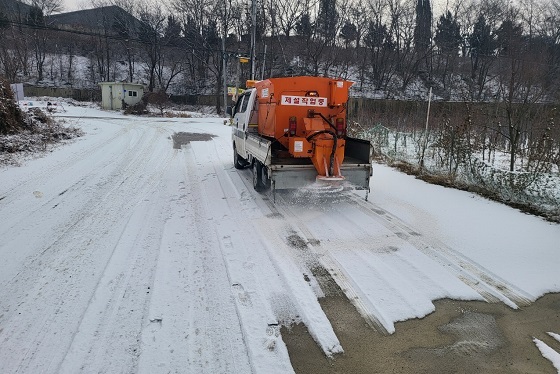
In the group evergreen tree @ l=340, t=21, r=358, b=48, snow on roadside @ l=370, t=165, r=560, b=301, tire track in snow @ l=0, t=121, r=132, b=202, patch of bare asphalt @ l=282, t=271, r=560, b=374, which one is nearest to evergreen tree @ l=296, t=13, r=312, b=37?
evergreen tree @ l=340, t=21, r=358, b=48

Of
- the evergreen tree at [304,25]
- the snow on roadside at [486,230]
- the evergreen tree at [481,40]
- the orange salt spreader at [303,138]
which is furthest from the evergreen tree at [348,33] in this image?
the snow on roadside at [486,230]

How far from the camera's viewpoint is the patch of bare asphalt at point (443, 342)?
119 inches

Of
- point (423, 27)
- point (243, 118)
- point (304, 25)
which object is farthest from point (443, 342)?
point (423, 27)

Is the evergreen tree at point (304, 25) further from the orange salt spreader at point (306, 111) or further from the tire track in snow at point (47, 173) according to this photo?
the orange salt spreader at point (306, 111)

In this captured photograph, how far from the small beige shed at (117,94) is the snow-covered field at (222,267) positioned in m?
38.6

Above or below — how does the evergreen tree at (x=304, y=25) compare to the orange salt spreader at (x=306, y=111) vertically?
above

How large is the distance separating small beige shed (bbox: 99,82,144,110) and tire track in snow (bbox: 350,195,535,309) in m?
43.4

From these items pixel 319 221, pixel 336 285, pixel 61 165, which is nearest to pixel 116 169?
pixel 61 165

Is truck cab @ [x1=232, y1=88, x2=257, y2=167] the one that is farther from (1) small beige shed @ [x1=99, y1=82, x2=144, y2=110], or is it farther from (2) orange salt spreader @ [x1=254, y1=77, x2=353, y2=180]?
(1) small beige shed @ [x1=99, y1=82, x2=144, y2=110]

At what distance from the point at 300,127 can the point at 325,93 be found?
924 millimetres

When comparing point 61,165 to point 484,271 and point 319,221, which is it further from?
point 484,271

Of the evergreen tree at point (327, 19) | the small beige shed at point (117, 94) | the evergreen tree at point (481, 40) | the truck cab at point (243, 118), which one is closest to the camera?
the truck cab at point (243, 118)

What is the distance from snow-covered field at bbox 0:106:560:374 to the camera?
125 inches

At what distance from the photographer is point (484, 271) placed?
15.1 feet
